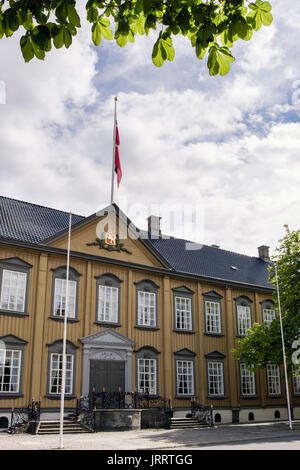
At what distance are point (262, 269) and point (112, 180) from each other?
1647 centimetres

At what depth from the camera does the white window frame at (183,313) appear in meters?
29.9

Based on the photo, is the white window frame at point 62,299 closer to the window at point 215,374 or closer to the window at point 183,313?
the window at point 183,313

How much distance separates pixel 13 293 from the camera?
23.8 m

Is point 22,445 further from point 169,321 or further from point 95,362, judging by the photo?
point 169,321

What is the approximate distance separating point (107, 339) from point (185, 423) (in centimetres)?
621

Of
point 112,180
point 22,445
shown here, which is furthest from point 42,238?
point 22,445

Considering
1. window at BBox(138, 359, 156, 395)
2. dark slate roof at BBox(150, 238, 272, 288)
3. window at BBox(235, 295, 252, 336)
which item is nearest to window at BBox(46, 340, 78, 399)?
window at BBox(138, 359, 156, 395)

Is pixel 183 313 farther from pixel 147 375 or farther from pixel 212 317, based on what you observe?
pixel 147 375

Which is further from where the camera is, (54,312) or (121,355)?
(121,355)

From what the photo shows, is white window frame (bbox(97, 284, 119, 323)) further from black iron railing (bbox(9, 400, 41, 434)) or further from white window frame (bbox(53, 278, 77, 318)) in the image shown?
black iron railing (bbox(9, 400, 41, 434))

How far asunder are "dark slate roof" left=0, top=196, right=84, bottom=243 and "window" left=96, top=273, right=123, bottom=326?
3978 mm

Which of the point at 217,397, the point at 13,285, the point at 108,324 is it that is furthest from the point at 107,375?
the point at 217,397

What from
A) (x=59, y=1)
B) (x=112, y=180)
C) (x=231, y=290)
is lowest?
(x=59, y=1)

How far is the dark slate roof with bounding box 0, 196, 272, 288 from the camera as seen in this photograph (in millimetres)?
25517
